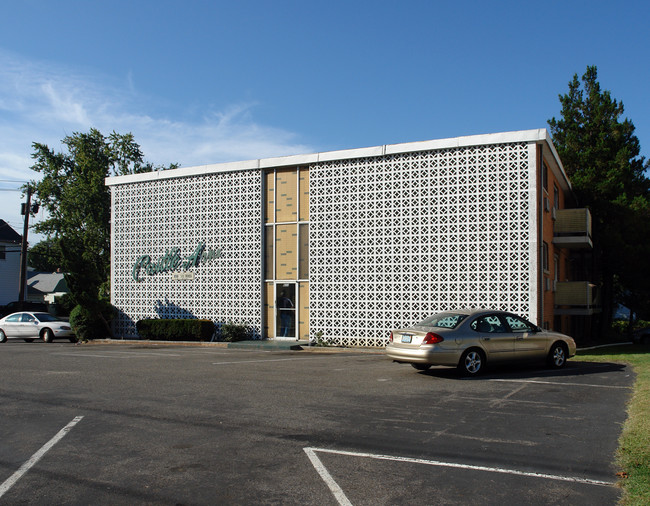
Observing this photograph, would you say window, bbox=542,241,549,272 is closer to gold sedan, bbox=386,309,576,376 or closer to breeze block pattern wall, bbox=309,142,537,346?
breeze block pattern wall, bbox=309,142,537,346

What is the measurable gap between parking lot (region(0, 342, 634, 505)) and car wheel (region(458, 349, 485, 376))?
265 millimetres

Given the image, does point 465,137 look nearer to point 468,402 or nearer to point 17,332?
point 468,402

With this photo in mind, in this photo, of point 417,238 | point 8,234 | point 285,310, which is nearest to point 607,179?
point 417,238

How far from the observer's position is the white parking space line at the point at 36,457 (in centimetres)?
531

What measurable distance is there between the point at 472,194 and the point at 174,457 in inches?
576

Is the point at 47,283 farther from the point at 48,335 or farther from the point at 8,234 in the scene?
the point at 48,335

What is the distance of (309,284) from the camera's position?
70.4 ft

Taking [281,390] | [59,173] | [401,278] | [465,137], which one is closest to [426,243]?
[401,278]

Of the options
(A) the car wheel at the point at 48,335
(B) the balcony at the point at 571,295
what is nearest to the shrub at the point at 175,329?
(A) the car wheel at the point at 48,335

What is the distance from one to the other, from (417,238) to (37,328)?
1650 cm

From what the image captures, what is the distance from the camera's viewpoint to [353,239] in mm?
20641

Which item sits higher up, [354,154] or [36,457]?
[354,154]

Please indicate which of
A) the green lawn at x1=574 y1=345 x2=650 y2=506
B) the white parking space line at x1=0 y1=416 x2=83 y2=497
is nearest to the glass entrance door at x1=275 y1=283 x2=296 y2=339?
the green lawn at x1=574 y1=345 x2=650 y2=506

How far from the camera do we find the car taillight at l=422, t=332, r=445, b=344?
1174cm
